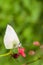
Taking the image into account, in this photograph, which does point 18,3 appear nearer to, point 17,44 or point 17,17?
point 17,17

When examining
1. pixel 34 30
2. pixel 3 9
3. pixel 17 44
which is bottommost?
pixel 34 30

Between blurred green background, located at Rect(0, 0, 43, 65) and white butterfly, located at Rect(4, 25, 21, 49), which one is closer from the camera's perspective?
white butterfly, located at Rect(4, 25, 21, 49)

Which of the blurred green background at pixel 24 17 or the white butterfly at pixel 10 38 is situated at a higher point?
the white butterfly at pixel 10 38

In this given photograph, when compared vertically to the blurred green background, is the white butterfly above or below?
above

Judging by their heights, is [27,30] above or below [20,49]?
below

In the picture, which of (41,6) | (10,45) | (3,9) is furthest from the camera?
(41,6)

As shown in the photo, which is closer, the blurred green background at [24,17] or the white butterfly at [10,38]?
the white butterfly at [10,38]

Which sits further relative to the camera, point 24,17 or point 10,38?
point 24,17

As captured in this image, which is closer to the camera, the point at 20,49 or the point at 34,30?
the point at 20,49

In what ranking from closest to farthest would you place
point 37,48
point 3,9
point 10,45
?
point 10,45 → point 37,48 → point 3,9

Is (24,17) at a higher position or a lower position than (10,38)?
lower

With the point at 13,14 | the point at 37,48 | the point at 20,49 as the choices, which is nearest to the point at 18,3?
the point at 13,14
